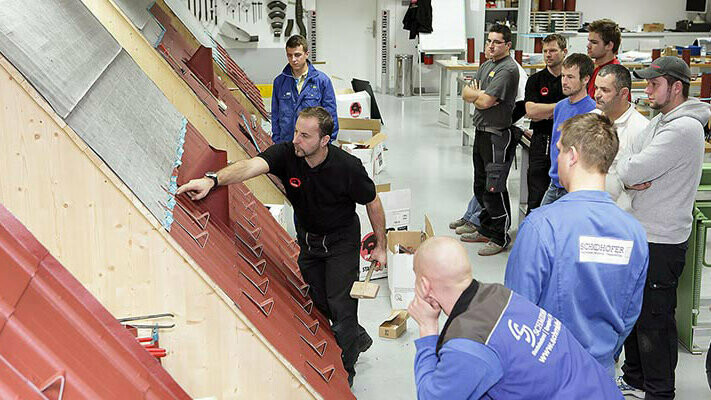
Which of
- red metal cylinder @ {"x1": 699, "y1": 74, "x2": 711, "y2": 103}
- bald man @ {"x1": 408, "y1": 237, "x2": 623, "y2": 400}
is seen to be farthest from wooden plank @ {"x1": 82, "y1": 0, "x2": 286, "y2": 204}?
red metal cylinder @ {"x1": 699, "y1": 74, "x2": 711, "y2": 103}

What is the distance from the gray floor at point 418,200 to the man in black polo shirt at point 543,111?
0.66 meters

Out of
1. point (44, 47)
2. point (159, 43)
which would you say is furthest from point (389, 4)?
point (44, 47)

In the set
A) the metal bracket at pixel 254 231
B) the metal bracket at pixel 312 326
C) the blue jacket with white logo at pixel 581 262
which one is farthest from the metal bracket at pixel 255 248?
the blue jacket with white logo at pixel 581 262

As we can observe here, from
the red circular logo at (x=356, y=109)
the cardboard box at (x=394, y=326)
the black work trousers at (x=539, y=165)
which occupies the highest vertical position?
the black work trousers at (x=539, y=165)

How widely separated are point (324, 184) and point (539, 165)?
7.31 feet

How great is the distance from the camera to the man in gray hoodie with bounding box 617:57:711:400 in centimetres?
357

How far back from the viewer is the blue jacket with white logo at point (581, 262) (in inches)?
98.1

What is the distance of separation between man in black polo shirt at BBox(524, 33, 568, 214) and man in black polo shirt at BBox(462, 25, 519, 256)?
0.77 ft

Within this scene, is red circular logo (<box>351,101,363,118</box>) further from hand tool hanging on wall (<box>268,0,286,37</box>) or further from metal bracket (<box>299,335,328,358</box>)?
metal bracket (<box>299,335,328,358</box>)

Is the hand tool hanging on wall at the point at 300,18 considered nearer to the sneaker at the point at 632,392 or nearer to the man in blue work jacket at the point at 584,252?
the sneaker at the point at 632,392

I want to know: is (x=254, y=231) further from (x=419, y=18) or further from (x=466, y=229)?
(x=419, y=18)

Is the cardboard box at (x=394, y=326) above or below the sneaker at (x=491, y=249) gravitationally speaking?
above

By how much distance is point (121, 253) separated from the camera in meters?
2.69

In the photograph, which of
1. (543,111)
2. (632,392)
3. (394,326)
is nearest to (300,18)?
(543,111)
